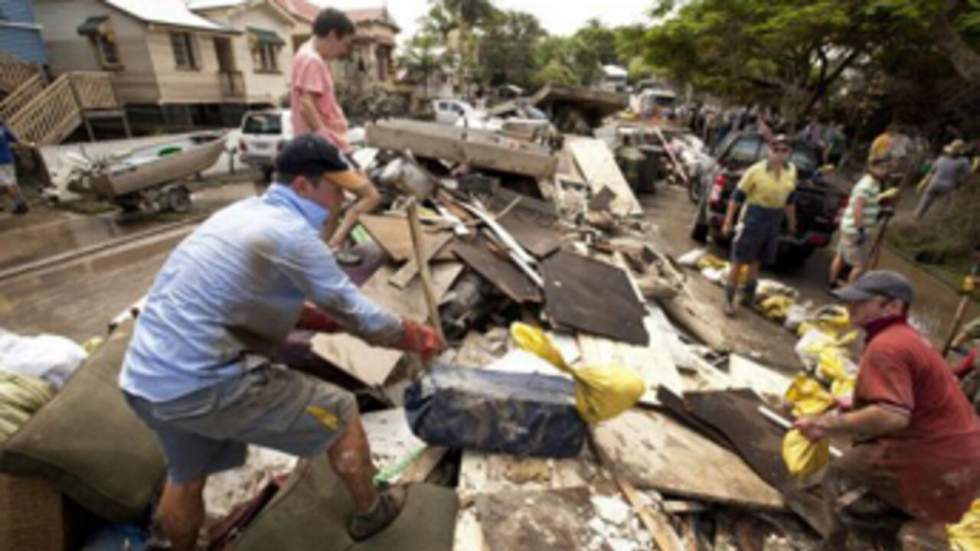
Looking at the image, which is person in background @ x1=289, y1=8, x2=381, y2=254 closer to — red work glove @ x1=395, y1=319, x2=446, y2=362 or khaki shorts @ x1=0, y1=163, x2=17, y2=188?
red work glove @ x1=395, y1=319, x2=446, y2=362

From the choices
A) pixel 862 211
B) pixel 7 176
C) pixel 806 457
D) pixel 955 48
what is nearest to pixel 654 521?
pixel 806 457

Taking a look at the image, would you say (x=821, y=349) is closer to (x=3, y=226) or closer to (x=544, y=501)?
(x=544, y=501)

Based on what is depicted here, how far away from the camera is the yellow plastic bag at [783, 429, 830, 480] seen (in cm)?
259

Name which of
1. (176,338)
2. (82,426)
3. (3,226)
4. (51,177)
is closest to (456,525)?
(176,338)

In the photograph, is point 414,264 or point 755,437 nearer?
point 755,437

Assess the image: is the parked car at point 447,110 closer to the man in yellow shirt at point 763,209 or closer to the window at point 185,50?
the window at point 185,50

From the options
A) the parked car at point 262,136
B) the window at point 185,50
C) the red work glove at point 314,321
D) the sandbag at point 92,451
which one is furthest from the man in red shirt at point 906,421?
the window at point 185,50

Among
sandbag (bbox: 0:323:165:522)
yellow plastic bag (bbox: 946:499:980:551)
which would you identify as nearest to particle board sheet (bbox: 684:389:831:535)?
yellow plastic bag (bbox: 946:499:980:551)

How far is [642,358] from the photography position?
3.90m

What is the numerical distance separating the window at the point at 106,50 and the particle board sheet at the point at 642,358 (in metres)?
19.4

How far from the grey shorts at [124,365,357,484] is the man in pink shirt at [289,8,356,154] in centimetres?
234

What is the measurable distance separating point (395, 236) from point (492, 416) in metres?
2.30

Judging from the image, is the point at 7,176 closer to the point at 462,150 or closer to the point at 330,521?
the point at 462,150

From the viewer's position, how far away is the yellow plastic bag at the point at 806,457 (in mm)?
2592
